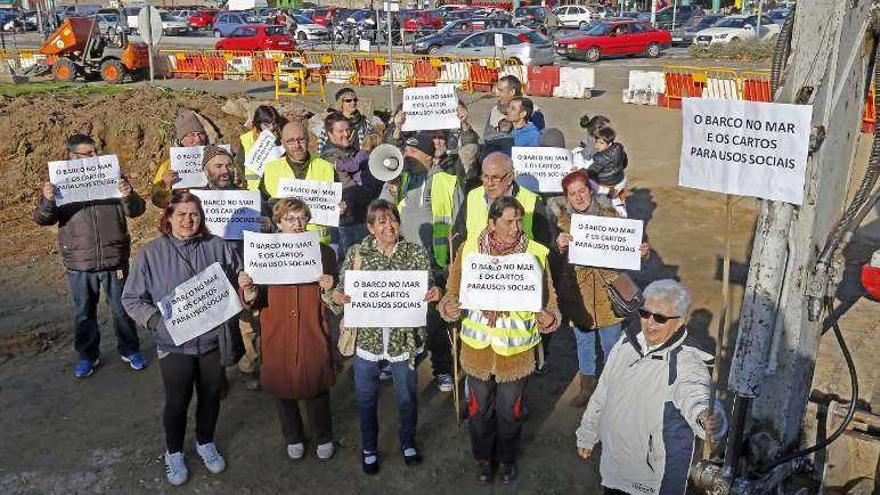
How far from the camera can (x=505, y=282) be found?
191 inches

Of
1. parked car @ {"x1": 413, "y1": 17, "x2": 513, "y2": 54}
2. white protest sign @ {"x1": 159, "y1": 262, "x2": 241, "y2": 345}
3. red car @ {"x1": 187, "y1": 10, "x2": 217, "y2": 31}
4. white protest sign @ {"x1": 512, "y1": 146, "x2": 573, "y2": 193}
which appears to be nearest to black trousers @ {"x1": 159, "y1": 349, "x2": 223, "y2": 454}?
white protest sign @ {"x1": 159, "y1": 262, "x2": 241, "y2": 345}

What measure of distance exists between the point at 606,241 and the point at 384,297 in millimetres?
1855

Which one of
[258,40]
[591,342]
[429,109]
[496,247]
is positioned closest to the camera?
[496,247]

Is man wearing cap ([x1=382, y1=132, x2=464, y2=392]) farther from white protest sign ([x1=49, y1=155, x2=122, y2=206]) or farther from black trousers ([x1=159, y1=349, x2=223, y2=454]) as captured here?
white protest sign ([x1=49, y1=155, x2=122, y2=206])

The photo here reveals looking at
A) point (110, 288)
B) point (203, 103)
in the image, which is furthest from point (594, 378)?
point (203, 103)

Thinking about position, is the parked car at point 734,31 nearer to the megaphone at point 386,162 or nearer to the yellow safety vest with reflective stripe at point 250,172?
the yellow safety vest with reflective stripe at point 250,172

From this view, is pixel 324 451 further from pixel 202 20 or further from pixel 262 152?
pixel 202 20

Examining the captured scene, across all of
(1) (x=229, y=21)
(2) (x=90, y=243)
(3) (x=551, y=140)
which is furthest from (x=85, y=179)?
(1) (x=229, y=21)

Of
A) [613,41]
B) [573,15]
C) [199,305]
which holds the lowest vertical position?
[199,305]

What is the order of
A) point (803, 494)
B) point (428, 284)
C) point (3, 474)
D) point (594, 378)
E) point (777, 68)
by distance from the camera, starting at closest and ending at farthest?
point (777, 68)
point (803, 494)
point (428, 284)
point (3, 474)
point (594, 378)

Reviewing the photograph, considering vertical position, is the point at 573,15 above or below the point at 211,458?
above

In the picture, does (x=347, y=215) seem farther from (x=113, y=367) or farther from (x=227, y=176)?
(x=113, y=367)

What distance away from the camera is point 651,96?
71.7ft

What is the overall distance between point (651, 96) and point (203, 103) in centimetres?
1209
